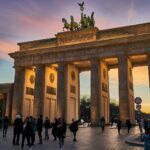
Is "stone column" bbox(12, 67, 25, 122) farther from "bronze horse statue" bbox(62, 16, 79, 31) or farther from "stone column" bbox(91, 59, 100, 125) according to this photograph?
"stone column" bbox(91, 59, 100, 125)

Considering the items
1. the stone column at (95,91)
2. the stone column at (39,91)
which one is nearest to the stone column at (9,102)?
the stone column at (39,91)

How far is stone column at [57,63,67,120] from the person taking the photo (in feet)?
157

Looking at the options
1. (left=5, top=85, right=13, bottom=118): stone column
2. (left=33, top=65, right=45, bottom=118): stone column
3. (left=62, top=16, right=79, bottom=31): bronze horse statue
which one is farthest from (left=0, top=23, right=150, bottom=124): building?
(left=62, top=16, right=79, bottom=31): bronze horse statue

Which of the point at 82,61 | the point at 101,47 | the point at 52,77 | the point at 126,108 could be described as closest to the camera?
the point at 126,108

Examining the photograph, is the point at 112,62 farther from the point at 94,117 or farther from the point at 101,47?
the point at 94,117

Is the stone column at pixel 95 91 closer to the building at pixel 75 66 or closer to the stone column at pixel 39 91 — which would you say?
the building at pixel 75 66

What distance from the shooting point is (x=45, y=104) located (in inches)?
2030

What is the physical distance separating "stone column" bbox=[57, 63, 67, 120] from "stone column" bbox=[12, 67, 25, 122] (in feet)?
29.9

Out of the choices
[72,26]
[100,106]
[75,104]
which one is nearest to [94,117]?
[100,106]

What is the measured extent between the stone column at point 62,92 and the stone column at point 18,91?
911 cm

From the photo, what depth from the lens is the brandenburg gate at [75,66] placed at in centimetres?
4475

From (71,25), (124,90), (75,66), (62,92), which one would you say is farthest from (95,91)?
(71,25)

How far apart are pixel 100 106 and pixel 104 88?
5.33m

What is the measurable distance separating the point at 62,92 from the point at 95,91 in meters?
6.56
